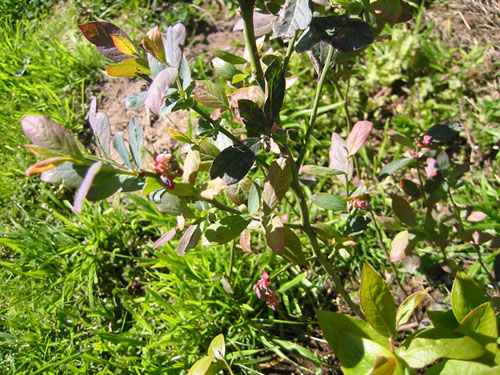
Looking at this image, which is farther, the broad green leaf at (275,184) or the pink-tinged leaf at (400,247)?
the pink-tinged leaf at (400,247)

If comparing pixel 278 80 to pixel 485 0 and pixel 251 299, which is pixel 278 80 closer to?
pixel 251 299

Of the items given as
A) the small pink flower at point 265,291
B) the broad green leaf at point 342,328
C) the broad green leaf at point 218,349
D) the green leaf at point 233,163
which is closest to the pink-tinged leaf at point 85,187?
the green leaf at point 233,163

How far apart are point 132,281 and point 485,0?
258cm

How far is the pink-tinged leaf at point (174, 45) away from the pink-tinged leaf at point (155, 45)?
1cm

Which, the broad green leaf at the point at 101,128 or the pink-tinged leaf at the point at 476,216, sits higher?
the broad green leaf at the point at 101,128

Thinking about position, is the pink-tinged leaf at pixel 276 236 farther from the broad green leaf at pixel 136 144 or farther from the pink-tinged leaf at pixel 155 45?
the pink-tinged leaf at pixel 155 45

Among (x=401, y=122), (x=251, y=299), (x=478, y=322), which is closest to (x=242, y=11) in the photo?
(x=478, y=322)

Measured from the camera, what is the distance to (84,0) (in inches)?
129

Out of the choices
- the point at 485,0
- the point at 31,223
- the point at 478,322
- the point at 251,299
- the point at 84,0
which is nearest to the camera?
the point at 478,322

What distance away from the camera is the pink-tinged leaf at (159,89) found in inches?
28.1

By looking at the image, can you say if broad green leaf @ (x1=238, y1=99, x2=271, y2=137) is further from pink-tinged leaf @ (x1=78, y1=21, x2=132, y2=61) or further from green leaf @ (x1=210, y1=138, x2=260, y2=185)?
pink-tinged leaf @ (x1=78, y1=21, x2=132, y2=61)

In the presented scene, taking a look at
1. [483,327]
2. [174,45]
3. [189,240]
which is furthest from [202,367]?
[174,45]

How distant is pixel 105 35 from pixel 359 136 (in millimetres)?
697

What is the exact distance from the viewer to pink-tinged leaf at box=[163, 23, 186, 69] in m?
0.81
